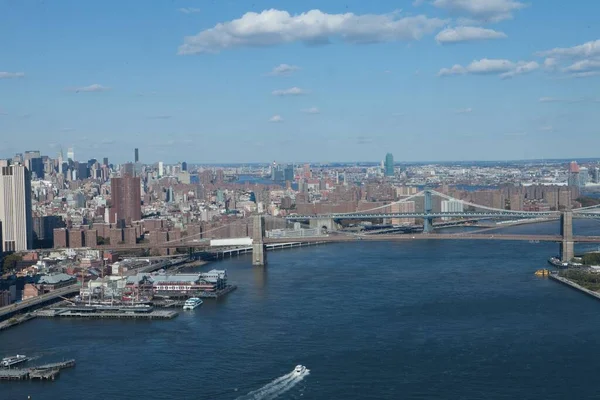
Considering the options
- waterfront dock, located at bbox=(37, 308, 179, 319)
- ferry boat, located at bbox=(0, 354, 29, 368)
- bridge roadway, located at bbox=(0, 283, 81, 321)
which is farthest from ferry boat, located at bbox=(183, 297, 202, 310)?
ferry boat, located at bbox=(0, 354, 29, 368)

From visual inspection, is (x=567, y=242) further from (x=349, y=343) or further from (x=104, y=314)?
(x=104, y=314)

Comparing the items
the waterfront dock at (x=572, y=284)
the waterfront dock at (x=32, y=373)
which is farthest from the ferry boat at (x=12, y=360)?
the waterfront dock at (x=572, y=284)

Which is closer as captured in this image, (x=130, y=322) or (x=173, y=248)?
(x=130, y=322)

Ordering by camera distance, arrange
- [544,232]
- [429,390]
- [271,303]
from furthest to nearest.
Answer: [544,232] < [271,303] < [429,390]

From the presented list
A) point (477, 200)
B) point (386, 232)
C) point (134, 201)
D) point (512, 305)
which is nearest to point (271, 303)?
point (512, 305)

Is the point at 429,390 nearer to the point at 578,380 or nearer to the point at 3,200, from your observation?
the point at 578,380

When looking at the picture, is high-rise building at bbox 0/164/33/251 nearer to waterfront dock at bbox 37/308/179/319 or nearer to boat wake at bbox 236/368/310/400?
waterfront dock at bbox 37/308/179/319
